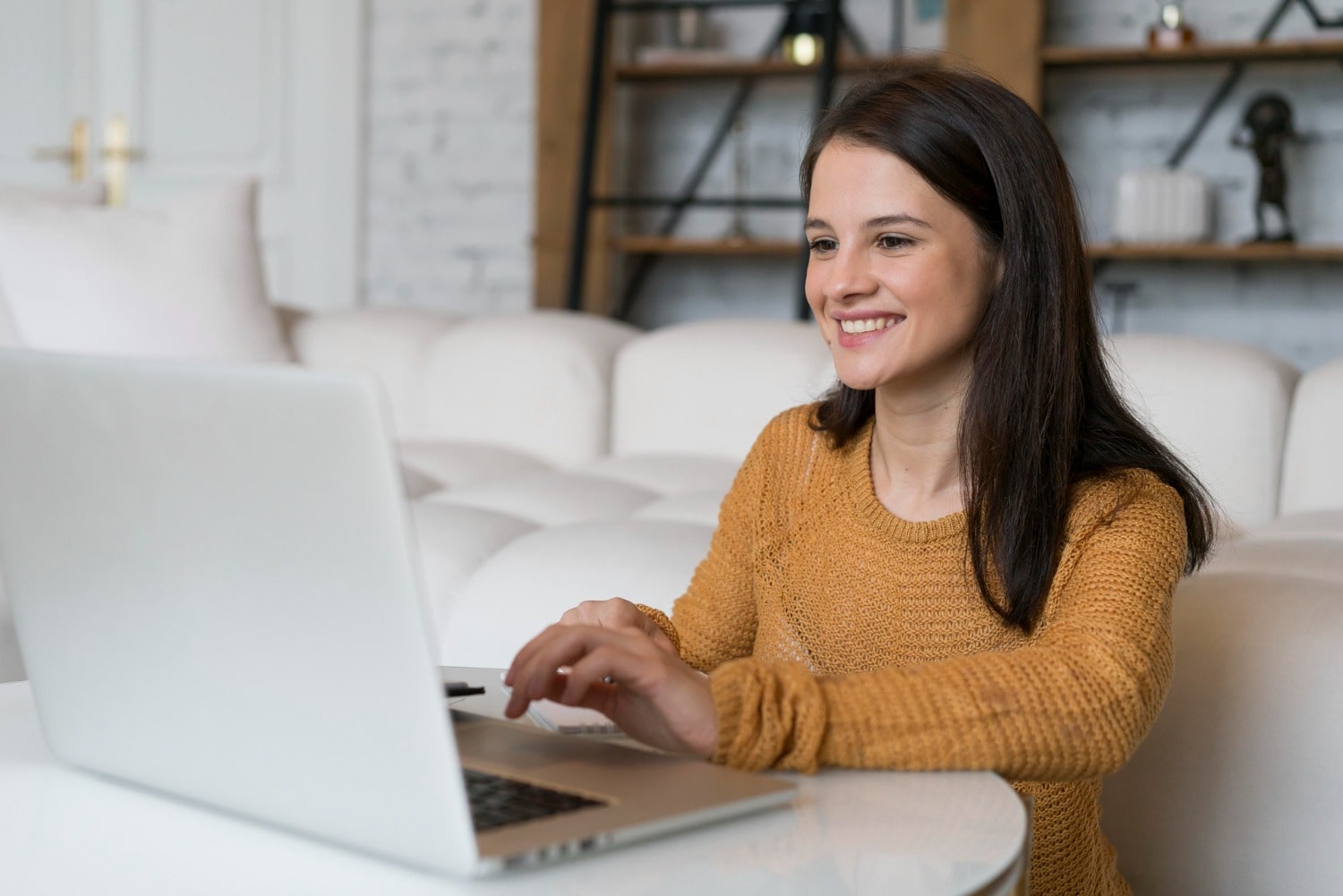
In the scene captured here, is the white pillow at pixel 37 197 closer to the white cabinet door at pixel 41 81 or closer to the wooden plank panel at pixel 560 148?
the wooden plank panel at pixel 560 148

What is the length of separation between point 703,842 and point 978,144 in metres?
0.62

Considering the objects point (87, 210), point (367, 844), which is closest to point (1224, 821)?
point (367, 844)

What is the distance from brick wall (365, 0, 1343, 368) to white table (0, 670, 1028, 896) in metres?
3.53

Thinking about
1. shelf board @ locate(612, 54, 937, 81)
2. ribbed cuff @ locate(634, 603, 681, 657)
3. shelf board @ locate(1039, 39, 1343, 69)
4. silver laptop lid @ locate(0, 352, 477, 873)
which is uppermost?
shelf board @ locate(1039, 39, 1343, 69)

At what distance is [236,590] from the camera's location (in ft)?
2.04

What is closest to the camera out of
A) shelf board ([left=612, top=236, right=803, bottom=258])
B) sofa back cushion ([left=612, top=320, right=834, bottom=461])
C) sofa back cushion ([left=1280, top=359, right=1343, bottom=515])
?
sofa back cushion ([left=1280, top=359, right=1343, bottom=515])

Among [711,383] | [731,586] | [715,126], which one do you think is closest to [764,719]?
[731,586]

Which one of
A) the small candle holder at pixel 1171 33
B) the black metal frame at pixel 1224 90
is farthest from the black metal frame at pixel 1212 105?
the small candle holder at pixel 1171 33

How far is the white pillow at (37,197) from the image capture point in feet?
8.64

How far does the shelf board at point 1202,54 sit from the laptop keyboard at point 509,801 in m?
3.52

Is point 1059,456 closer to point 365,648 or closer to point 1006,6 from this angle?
point 365,648

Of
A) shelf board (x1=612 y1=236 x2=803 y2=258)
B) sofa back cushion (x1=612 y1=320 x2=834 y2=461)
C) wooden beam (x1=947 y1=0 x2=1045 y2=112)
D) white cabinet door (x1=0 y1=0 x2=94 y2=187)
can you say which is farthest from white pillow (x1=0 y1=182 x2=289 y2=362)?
white cabinet door (x1=0 y1=0 x2=94 y2=187)

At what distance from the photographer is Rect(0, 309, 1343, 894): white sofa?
141 centimetres

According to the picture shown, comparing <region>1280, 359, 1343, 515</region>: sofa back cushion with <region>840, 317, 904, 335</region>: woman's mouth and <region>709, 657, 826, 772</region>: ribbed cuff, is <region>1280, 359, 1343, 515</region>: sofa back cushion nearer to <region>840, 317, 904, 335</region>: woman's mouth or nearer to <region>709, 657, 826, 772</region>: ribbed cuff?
<region>840, 317, 904, 335</region>: woman's mouth
